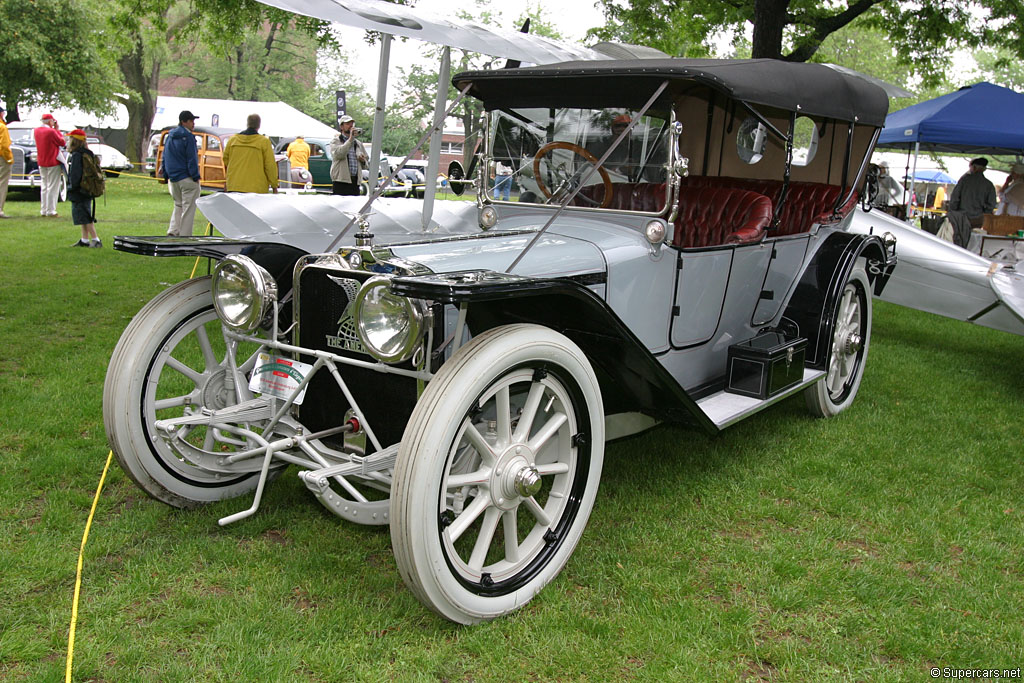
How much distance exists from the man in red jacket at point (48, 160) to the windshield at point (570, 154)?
490 inches

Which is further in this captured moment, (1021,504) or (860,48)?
(860,48)

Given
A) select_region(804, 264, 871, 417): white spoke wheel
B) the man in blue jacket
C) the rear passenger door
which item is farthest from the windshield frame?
the rear passenger door

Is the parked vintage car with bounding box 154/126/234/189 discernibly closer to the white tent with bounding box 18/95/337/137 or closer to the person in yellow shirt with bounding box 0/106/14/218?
the white tent with bounding box 18/95/337/137

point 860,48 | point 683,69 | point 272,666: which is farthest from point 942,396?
point 860,48

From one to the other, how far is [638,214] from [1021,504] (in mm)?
2345

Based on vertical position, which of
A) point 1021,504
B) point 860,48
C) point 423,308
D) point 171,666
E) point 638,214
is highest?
point 860,48

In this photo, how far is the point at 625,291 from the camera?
11.3ft

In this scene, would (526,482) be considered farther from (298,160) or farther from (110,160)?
(110,160)

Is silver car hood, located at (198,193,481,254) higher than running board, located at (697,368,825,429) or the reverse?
higher

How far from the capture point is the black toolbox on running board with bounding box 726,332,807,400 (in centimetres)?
395

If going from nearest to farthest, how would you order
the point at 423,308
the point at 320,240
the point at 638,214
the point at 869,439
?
the point at 423,308 < the point at 638,214 < the point at 869,439 < the point at 320,240

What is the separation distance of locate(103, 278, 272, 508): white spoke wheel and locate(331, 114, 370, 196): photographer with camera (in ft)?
23.3

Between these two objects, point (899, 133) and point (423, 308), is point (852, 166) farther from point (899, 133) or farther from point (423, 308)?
point (899, 133)

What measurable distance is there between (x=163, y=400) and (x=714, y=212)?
3.05 metres
